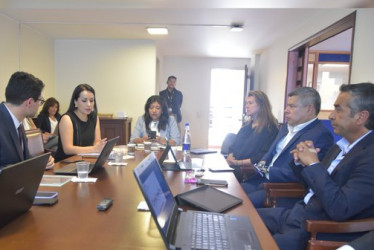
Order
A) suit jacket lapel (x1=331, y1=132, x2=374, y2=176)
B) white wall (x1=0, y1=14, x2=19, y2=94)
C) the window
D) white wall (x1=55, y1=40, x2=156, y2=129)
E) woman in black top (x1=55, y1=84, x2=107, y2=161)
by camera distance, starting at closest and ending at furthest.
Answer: suit jacket lapel (x1=331, y1=132, x2=374, y2=176)
woman in black top (x1=55, y1=84, x2=107, y2=161)
white wall (x1=0, y1=14, x2=19, y2=94)
white wall (x1=55, y1=40, x2=156, y2=129)
the window

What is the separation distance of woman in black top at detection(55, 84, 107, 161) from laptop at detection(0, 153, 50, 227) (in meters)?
1.16

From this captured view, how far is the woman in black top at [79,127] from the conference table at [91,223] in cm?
91

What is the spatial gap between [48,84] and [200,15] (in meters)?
3.40

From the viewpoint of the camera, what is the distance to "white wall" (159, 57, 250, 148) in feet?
24.1

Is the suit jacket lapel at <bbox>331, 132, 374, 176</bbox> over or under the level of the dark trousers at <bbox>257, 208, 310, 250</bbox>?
over

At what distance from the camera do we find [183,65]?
289 inches

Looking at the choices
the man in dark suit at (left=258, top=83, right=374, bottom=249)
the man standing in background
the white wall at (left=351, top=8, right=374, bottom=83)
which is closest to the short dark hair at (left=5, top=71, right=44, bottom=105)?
the man in dark suit at (left=258, top=83, right=374, bottom=249)

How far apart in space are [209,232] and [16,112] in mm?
1470

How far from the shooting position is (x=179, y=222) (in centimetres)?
102

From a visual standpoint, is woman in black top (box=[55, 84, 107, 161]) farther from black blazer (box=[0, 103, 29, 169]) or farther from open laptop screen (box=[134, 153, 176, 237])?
open laptop screen (box=[134, 153, 176, 237])

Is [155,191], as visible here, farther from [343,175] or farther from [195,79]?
[195,79]

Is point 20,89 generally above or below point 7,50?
below

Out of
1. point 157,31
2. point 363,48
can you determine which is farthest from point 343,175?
point 157,31

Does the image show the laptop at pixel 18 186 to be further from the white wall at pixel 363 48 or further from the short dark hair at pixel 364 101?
the white wall at pixel 363 48
